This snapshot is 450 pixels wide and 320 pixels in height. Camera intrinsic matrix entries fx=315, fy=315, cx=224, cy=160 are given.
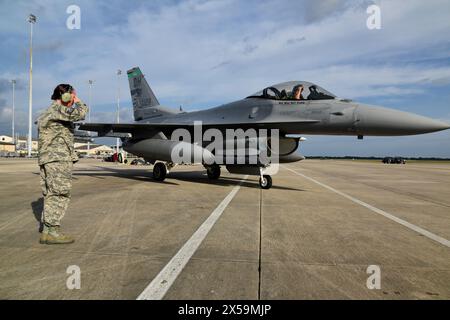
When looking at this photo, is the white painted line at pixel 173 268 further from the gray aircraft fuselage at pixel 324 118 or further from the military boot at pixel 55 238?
the gray aircraft fuselage at pixel 324 118

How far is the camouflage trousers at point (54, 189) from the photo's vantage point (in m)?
4.19

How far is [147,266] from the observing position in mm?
3330

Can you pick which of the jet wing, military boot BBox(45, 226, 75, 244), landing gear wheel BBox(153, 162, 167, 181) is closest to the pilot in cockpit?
the jet wing

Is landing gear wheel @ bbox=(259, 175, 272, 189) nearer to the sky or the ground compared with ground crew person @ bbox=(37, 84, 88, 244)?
nearer to the ground

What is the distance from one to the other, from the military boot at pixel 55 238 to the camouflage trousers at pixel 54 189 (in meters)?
0.07

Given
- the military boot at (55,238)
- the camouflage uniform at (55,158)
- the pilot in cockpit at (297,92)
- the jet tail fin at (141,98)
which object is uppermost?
the jet tail fin at (141,98)

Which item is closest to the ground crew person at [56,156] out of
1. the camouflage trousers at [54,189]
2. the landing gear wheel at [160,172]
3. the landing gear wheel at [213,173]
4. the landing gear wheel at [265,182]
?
the camouflage trousers at [54,189]

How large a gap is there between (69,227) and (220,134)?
778cm

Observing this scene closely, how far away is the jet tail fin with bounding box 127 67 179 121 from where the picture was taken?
1662 centimetres

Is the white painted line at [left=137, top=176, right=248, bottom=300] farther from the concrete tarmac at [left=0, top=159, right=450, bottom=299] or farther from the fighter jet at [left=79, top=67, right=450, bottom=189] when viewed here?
the fighter jet at [left=79, top=67, right=450, bottom=189]

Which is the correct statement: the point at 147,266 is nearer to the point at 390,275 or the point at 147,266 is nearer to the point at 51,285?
the point at 51,285

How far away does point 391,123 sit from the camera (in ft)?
28.9

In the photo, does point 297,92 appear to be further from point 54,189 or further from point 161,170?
point 54,189
